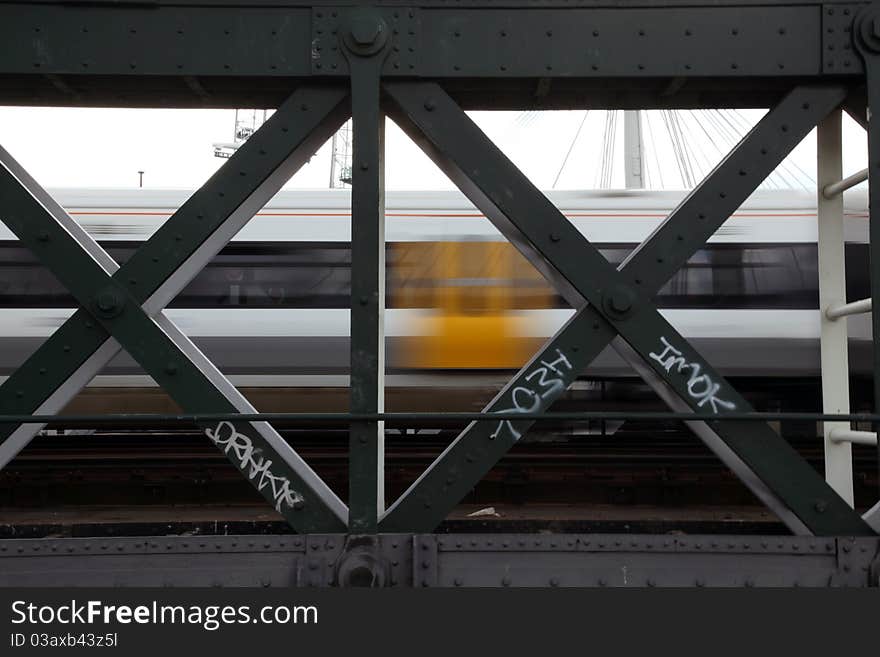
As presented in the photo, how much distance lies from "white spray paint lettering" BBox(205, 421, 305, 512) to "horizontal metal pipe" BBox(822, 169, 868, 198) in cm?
314

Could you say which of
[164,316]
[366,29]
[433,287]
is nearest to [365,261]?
[164,316]

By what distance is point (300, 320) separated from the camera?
9195 mm

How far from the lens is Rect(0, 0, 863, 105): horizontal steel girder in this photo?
3535 millimetres

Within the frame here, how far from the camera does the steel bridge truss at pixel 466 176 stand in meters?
3.46

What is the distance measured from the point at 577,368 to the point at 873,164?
168 cm

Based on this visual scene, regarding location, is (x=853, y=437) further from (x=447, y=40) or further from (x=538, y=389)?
(x=447, y=40)

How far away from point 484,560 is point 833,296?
7.82 ft

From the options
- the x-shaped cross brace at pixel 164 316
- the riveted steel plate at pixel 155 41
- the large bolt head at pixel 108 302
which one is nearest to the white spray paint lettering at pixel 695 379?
the x-shaped cross brace at pixel 164 316

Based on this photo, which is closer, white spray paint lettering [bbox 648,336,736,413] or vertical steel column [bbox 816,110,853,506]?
Result: white spray paint lettering [bbox 648,336,736,413]

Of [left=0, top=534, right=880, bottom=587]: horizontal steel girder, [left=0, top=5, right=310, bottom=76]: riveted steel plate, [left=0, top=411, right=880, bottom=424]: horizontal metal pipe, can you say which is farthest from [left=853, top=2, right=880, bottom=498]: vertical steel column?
[left=0, top=5, right=310, bottom=76]: riveted steel plate

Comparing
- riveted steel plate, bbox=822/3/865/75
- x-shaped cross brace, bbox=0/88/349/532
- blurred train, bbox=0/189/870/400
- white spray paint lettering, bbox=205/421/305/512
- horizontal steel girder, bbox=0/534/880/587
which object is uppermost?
blurred train, bbox=0/189/870/400

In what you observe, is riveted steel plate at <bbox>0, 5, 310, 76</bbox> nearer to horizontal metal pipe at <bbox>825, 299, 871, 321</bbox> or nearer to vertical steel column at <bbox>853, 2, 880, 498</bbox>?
vertical steel column at <bbox>853, 2, 880, 498</bbox>

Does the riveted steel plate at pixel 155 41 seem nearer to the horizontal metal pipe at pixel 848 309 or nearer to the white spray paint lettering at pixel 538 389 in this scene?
the white spray paint lettering at pixel 538 389

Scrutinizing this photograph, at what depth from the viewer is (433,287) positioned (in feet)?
30.0
